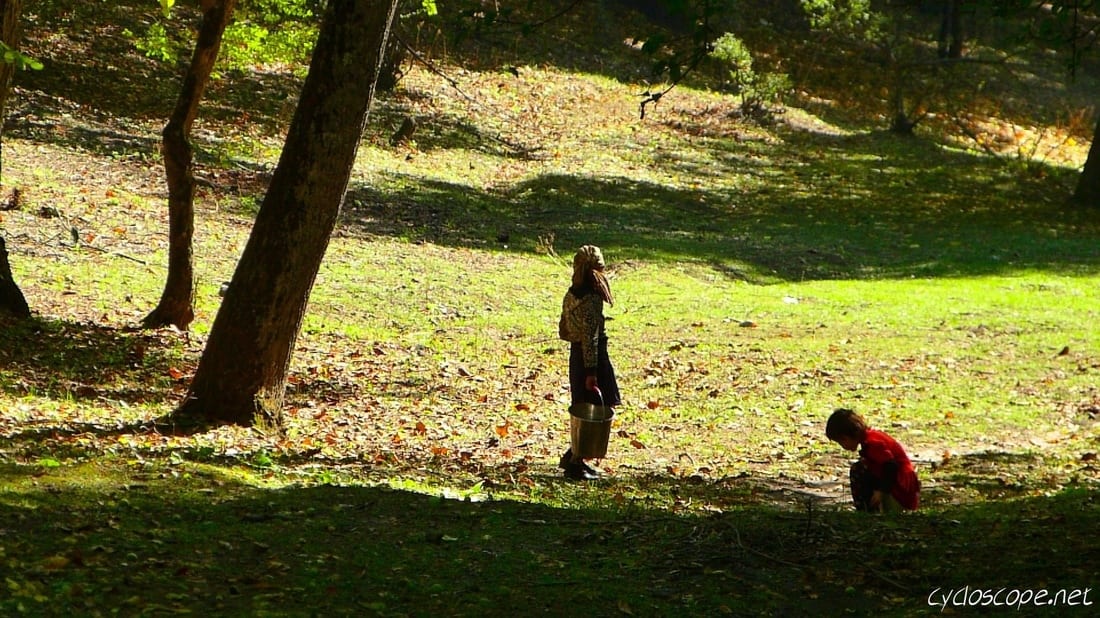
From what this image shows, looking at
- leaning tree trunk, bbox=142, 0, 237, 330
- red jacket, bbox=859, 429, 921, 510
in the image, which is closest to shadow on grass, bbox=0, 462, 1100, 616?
red jacket, bbox=859, 429, 921, 510

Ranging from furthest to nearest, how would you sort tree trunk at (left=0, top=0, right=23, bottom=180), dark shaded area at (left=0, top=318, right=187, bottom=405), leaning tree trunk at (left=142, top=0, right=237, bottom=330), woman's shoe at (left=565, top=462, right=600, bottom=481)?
leaning tree trunk at (left=142, top=0, right=237, bottom=330)
dark shaded area at (left=0, top=318, right=187, bottom=405)
tree trunk at (left=0, top=0, right=23, bottom=180)
woman's shoe at (left=565, top=462, right=600, bottom=481)

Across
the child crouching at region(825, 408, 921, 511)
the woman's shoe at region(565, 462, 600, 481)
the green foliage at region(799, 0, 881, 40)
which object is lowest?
the woman's shoe at region(565, 462, 600, 481)

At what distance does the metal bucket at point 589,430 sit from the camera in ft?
29.3

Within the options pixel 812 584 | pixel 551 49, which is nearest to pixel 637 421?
pixel 812 584

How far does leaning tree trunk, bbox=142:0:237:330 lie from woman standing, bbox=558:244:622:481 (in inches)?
172

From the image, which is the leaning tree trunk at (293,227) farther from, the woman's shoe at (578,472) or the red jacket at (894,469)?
the red jacket at (894,469)

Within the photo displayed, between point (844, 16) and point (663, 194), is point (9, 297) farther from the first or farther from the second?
point (844, 16)

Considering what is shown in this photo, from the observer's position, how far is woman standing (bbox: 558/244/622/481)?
359 inches

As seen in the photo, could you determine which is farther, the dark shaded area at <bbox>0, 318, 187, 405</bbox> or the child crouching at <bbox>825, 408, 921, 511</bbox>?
the dark shaded area at <bbox>0, 318, 187, 405</bbox>

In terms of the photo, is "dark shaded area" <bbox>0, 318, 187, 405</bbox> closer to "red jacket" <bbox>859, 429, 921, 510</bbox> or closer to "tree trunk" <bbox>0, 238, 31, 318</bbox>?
"tree trunk" <bbox>0, 238, 31, 318</bbox>

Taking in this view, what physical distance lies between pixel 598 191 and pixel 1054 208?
10.6 m

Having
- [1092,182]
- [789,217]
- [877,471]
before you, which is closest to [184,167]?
[877,471]

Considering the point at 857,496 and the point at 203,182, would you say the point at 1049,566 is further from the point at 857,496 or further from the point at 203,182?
the point at 203,182

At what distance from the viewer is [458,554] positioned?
242 inches
